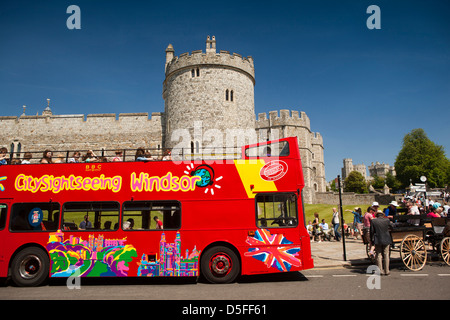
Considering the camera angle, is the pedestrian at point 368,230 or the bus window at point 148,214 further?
the pedestrian at point 368,230

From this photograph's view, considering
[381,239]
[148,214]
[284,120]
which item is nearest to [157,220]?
[148,214]

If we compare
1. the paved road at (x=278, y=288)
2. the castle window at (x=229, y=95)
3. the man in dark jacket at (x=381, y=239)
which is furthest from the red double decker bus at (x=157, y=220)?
the castle window at (x=229, y=95)

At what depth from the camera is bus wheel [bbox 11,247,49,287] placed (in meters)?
7.89

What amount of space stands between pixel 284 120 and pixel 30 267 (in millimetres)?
40605

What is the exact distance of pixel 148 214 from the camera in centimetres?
804

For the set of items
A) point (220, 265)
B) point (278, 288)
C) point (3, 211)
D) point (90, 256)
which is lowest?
point (278, 288)

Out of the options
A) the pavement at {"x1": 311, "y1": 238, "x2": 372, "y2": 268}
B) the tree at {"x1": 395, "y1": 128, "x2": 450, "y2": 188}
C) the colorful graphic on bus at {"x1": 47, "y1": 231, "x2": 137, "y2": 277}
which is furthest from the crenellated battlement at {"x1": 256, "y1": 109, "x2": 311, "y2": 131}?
the colorful graphic on bus at {"x1": 47, "y1": 231, "x2": 137, "y2": 277}

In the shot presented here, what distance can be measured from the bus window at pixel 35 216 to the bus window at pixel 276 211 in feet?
18.0

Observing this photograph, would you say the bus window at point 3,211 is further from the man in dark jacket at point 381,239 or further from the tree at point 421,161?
the tree at point 421,161

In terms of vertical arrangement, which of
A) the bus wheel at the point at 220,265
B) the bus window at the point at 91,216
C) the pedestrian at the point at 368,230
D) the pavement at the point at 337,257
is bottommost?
the pavement at the point at 337,257

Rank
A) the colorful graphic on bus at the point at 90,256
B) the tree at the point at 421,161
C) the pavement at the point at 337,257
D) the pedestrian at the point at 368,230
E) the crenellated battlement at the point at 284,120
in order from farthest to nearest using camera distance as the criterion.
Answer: the tree at the point at 421,161
the crenellated battlement at the point at 284,120
the pavement at the point at 337,257
the pedestrian at the point at 368,230
the colorful graphic on bus at the point at 90,256

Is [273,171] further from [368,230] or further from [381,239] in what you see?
[368,230]

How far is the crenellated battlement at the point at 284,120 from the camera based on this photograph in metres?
45.2
